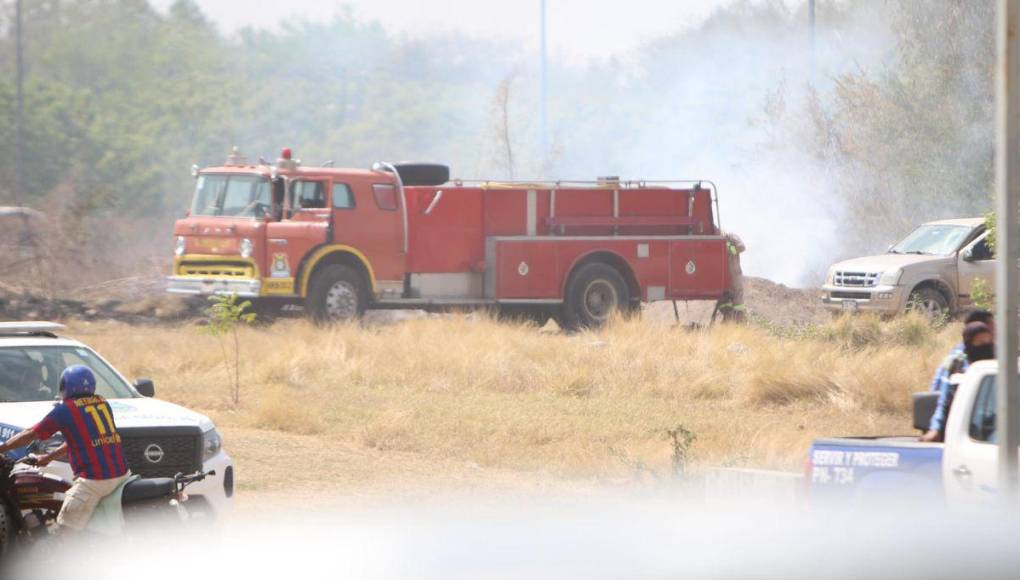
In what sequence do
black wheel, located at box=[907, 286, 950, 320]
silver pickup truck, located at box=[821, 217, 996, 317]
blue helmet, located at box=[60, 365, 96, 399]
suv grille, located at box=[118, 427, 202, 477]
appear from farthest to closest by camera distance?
1. silver pickup truck, located at box=[821, 217, 996, 317]
2. black wheel, located at box=[907, 286, 950, 320]
3. suv grille, located at box=[118, 427, 202, 477]
4. blue helmet, located at box=[60, 365, 96, 399]

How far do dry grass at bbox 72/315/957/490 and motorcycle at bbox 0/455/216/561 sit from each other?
3963mm

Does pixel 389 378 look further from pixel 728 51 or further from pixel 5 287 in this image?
pixel 728 51

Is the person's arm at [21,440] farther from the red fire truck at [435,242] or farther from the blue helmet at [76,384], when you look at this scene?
the red fire truck at [435,242]

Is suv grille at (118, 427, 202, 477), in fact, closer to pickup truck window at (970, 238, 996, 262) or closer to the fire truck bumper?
the fire truck bumper

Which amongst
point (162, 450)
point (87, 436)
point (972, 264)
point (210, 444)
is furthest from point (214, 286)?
point (87, 436)

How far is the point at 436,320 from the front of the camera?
77.6ft

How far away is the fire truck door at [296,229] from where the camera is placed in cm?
2384

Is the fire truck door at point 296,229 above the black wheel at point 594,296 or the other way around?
above

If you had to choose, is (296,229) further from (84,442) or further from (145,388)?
(84,442)

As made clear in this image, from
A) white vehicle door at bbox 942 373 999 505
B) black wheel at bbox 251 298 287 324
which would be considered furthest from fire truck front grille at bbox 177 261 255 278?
white vehicle door at bbox 942 373 999 505

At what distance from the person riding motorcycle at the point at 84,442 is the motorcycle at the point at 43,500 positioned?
5.1 inches

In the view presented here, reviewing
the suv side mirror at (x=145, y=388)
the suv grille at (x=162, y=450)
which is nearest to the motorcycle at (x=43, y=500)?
the suv grille at (x=162, y=450)

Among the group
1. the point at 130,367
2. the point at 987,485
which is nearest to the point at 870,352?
the point at 130,367

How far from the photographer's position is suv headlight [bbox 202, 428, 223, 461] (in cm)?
955
